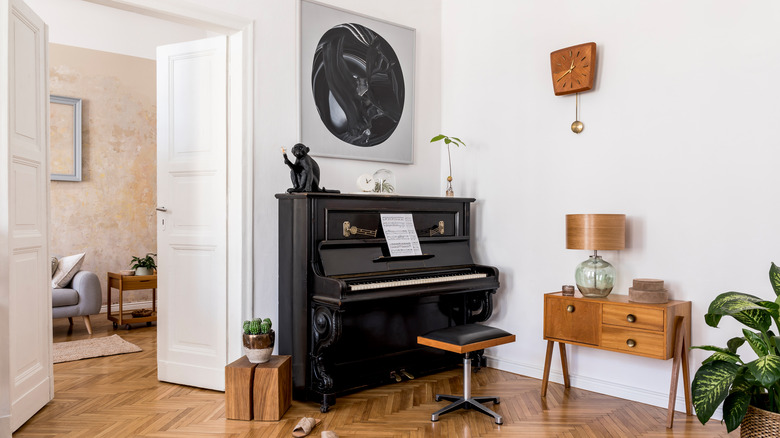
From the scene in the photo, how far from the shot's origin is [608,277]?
3.52m

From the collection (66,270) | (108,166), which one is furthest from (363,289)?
(108,166)

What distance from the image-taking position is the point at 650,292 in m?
3.28

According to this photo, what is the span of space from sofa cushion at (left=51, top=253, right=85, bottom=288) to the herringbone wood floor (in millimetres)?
1672

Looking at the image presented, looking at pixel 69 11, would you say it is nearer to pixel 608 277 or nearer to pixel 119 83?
pixel 119 83

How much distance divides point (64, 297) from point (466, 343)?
4219 millimetres

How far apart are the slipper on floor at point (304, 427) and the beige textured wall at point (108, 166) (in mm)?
4484

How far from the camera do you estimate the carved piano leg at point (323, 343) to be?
3.34m

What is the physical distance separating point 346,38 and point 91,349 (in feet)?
11.1

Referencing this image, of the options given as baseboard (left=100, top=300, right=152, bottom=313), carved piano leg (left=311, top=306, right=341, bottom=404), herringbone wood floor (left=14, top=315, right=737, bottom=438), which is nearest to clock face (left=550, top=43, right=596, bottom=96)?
herringbone wood floor (left=14, top=315, right=737, bottom=438)

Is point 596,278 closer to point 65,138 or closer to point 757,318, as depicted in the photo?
point 757,318

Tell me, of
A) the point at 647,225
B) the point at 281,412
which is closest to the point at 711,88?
the point at 647,225

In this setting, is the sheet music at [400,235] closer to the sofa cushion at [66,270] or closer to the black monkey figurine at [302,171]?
the black monkey figurine at [302,171]

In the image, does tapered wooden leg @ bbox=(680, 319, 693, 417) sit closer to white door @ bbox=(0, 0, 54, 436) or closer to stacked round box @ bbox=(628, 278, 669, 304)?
stacked round box @ bbox=(628, 278, 669, 304)

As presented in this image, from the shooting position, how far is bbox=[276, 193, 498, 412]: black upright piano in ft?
11.3
